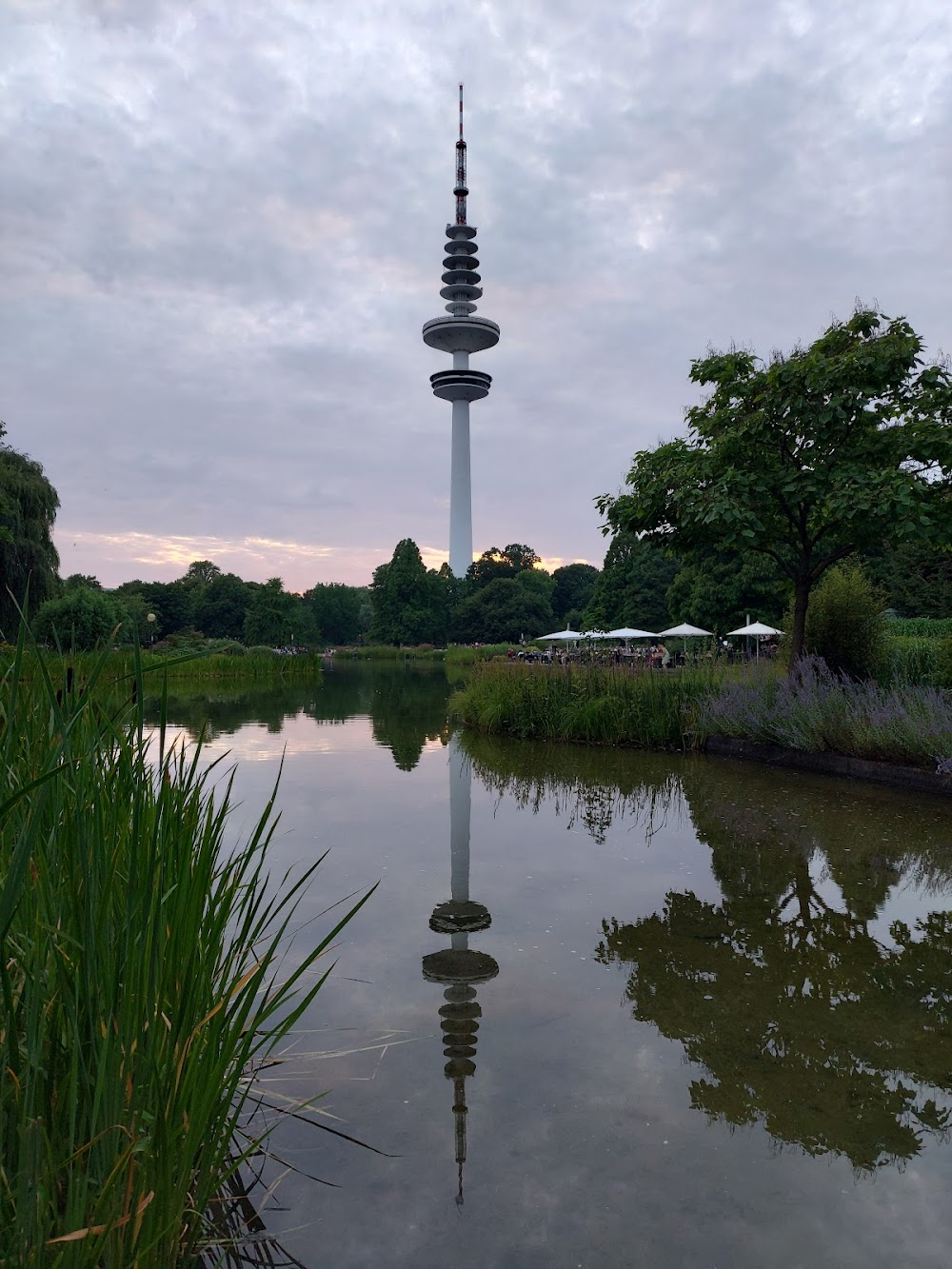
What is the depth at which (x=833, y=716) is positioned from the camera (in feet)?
31.9

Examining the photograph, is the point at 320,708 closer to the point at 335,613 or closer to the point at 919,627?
the point at 919,627

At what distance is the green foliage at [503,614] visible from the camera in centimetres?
7906

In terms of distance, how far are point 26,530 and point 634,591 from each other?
36.8 m

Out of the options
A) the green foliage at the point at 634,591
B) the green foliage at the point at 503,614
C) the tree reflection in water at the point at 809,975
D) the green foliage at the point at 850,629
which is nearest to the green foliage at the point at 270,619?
the green foliage at the point at 503,614

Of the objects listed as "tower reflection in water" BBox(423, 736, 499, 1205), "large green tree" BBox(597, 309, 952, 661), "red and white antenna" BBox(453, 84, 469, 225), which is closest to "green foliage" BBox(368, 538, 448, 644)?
"red and white antenna" BBox(453, 84, 469, 225)

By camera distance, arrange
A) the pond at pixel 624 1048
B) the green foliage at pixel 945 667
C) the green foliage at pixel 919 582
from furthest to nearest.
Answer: the green foliage at pixel 919 582 < the green foliage at pixel 945 667 < the pond at pixel 624 1048

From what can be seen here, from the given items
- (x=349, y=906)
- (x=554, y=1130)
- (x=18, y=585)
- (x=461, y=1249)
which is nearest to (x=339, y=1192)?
(x=461, y=1249)

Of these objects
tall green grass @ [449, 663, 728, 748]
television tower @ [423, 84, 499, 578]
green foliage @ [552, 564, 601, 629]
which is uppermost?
television tower @ [423, 84, 499, 578]

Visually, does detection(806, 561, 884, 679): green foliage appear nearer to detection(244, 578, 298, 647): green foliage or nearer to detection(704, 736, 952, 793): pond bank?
detection(704, 736, 952, 793): pond bank

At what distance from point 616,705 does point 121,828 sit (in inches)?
410

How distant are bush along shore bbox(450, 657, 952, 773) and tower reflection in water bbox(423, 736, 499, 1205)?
17.5 ft

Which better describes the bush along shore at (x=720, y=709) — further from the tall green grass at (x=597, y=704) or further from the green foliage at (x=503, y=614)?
the green foliage at (x=503, y=614)

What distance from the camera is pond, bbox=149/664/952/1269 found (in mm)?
2186

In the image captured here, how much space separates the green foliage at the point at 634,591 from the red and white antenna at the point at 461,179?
56730mm
